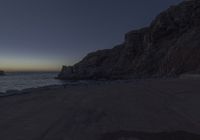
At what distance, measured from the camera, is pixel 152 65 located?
65875 mm

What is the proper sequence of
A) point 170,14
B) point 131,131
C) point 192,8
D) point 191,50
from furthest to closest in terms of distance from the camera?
point 170,14, point 192,8, point 191,50, point 131,131

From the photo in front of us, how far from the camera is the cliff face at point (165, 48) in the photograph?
49.0 metres

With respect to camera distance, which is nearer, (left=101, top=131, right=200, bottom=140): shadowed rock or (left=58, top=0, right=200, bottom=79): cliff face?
(left=101, top=131, right=200, bottom=140): shadowed rock

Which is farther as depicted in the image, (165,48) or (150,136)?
(165,48)

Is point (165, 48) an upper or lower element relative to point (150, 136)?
upper

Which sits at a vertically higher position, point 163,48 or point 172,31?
point 172,31

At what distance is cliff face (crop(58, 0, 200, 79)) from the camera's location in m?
49.0

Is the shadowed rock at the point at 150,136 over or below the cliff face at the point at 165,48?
below

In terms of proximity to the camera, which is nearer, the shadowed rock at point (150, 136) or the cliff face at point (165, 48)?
the shadowed rock at point (150, 136)

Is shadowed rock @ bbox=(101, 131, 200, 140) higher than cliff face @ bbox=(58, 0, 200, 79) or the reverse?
the reverse

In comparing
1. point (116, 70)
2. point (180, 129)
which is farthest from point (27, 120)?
point (116, 70)

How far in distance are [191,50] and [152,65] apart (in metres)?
19.4

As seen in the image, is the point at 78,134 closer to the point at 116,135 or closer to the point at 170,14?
Result: the point at 116,135

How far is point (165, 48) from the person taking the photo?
66.1m
